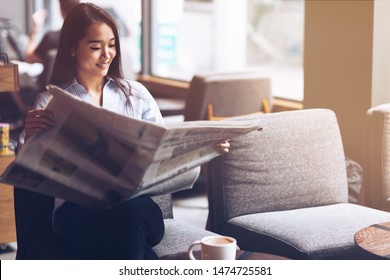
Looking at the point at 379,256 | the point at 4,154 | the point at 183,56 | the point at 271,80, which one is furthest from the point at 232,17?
the point at 379,256

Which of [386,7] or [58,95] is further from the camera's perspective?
[386,7]

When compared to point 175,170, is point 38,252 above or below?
below

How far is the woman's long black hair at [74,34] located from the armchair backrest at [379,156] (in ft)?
3.90

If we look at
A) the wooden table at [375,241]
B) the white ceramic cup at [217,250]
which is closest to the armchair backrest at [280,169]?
the wooden table at [375,241]

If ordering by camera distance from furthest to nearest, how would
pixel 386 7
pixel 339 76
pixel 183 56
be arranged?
pixel 183 56 → pixel 339 76 → pixel 386 7

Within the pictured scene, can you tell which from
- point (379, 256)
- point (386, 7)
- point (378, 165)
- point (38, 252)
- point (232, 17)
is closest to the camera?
point (379, 256)

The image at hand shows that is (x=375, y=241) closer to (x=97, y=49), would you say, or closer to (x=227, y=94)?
(x=97, y=49)

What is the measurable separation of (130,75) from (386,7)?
1982 millimetres

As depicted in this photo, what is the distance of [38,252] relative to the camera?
2193 mm

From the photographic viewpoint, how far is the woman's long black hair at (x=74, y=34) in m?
2.28

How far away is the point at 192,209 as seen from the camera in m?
4.40

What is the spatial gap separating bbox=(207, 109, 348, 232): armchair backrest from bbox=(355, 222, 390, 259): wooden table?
1.83 feet

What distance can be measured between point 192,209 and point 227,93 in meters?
0.78

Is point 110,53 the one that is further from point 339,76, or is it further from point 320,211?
point 339,76
